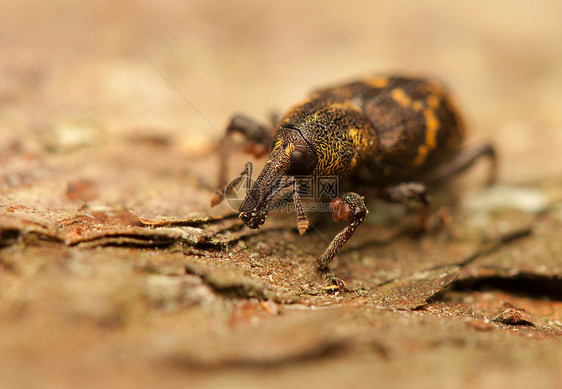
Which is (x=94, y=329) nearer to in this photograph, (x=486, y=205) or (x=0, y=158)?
(x=0, y=158)

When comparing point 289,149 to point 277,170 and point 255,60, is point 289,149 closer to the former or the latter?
point 277,170

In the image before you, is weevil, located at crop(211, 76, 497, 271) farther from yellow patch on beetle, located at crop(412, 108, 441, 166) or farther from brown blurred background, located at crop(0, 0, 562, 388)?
brown blurred background, located at crop(0, 0, 562, 388)

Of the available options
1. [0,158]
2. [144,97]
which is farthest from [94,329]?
[144,97]

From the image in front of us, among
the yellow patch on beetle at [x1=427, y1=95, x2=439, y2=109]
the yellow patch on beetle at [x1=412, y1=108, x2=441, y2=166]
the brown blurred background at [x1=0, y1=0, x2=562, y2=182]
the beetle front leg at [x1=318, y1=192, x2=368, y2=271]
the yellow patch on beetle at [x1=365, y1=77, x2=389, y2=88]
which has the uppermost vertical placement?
the brown blurred background at [x1=0, y1=0, x2=562, y2=182]

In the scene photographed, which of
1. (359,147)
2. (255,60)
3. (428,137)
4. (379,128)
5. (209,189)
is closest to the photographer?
(359,147)

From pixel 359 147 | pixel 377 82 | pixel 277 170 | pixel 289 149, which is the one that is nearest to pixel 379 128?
pixel 359 147

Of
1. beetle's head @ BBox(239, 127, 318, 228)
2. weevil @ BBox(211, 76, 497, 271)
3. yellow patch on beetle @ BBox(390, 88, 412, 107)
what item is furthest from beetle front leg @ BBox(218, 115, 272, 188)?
yellow patch on beetle @ BBox(390, 88, 412, 107)
